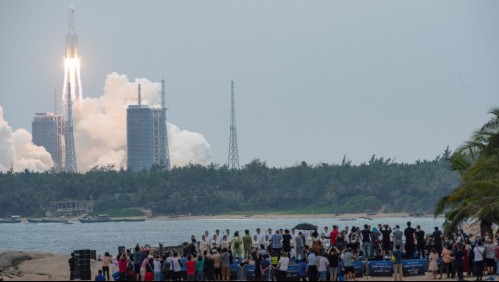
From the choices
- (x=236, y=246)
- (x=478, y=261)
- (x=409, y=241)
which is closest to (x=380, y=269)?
(x=409, y=241)

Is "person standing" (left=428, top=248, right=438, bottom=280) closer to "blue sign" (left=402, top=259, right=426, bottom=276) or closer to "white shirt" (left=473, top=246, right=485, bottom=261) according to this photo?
"white shirt" (left=473, top=246, right=485, bottom=261)

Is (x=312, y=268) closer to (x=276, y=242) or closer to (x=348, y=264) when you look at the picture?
(x=348, y=264)

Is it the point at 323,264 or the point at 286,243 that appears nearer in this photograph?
the point at 323,264

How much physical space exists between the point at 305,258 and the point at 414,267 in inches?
176

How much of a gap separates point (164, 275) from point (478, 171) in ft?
53.7

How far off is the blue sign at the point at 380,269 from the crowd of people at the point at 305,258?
0.34 metres

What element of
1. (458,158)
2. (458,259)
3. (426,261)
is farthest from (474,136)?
(458,259)

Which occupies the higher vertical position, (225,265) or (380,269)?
(225,265)

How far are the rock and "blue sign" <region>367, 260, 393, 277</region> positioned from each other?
26528mm

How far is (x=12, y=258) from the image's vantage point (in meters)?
78.1

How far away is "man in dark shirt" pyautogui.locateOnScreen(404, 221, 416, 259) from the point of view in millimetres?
56812

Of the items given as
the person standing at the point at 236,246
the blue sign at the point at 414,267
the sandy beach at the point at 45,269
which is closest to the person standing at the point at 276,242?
the person standing at the point at 236,246

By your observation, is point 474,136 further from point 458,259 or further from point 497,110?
point 458,259

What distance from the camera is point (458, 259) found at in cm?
5188
